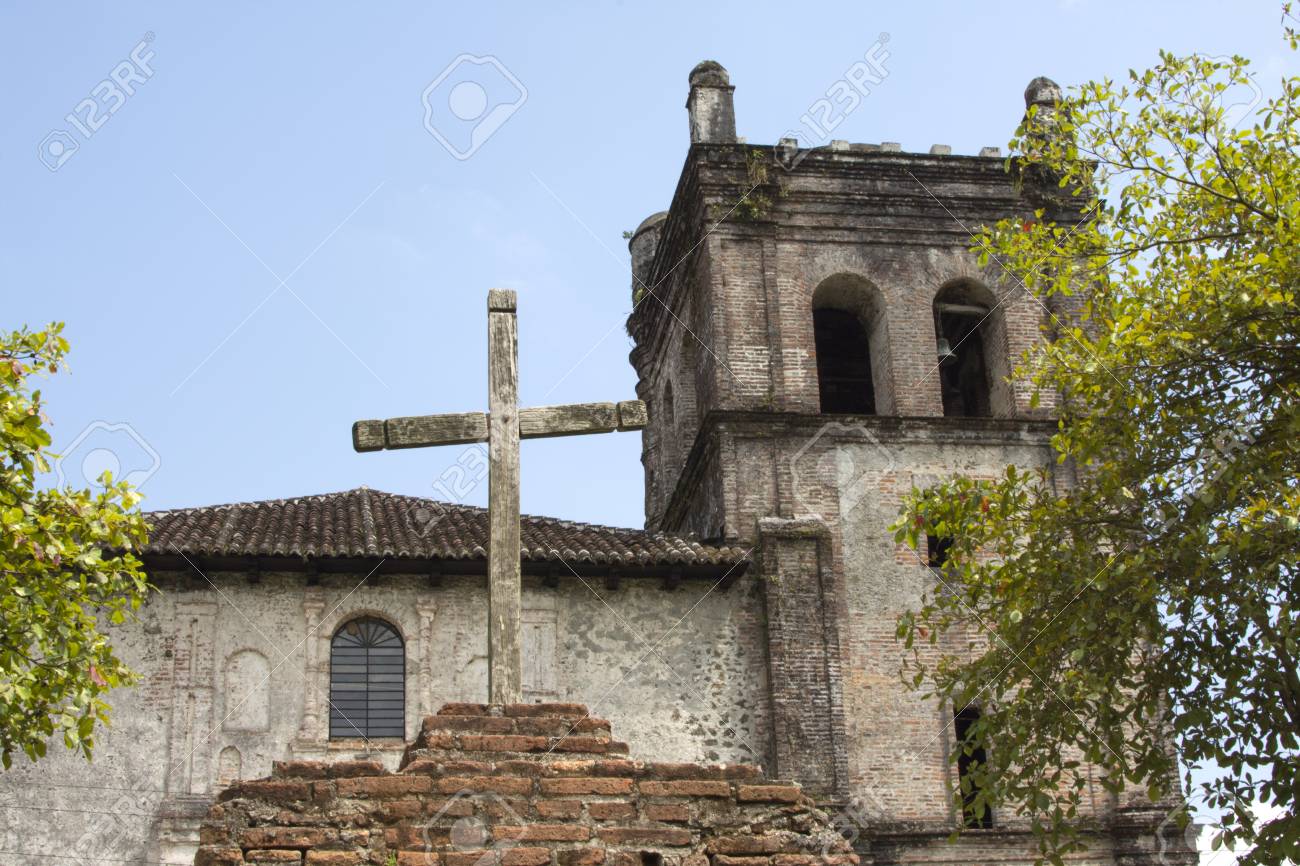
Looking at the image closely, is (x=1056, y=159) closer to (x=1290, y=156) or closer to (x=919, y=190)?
(x=1290, y=156)

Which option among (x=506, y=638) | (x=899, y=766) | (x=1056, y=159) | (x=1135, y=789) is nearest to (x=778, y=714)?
(x=899, y=766)

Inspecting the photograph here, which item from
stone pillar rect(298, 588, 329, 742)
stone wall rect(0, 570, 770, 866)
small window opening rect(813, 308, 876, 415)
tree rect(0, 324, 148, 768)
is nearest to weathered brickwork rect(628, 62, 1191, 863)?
small window opening rect(813, 308, 876, 415)

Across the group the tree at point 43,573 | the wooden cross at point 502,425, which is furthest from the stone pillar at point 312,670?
the wooden cross at point 502,425

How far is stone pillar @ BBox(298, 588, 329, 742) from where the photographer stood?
16.5 m

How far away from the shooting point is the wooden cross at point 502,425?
8.46 meters

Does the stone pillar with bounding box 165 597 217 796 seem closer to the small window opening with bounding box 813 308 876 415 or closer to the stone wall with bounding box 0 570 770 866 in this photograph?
the stone wall with bounding box 0 570 770 866

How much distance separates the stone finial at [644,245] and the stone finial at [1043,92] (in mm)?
6018

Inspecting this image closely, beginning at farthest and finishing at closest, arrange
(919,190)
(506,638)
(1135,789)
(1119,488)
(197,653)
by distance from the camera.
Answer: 1. (919,190)
2. (1135,789)
3. (197,653)
4. (1119,488)
5. (506,638)

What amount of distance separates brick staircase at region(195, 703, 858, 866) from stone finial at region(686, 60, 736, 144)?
47.6 feet

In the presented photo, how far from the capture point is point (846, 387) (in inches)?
852

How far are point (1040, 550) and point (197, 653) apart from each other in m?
8.79

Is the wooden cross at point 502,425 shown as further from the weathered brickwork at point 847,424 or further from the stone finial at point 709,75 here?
the stone finial at point 709,75

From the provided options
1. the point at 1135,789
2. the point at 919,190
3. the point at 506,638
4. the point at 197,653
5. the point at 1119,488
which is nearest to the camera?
the point at 506,638

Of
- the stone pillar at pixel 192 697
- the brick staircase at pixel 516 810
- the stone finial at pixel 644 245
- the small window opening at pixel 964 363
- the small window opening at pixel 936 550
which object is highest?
the stone finial at pixel 644 245
